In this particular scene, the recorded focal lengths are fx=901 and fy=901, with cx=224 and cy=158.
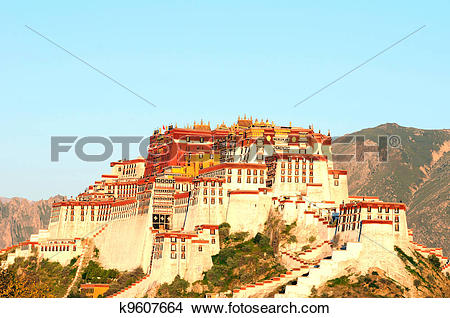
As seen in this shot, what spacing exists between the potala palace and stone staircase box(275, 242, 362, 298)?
0.52 ft

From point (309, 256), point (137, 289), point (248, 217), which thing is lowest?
point (137, 289)

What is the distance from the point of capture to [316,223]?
161500 mm

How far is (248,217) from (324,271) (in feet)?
105

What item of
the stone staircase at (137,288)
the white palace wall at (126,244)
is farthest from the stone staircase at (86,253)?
the stone staircase at (137,288)

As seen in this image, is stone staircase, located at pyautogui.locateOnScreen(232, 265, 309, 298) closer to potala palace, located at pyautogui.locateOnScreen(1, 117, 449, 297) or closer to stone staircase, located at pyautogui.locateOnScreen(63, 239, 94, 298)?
potala palace, located at pyautogui.locateOnScreen(1, 117, 449, 297)

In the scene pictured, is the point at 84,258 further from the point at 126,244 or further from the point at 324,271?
the point at 324,271

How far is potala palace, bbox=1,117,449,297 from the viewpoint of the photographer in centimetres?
14650

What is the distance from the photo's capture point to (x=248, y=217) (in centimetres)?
17200

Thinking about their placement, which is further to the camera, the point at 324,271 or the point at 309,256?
the point at 309,256

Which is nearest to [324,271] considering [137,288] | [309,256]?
[309,256]

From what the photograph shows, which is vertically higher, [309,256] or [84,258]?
[309,256]

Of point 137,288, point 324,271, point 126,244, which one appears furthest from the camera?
point 126,244

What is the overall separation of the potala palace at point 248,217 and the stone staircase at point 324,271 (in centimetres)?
16
